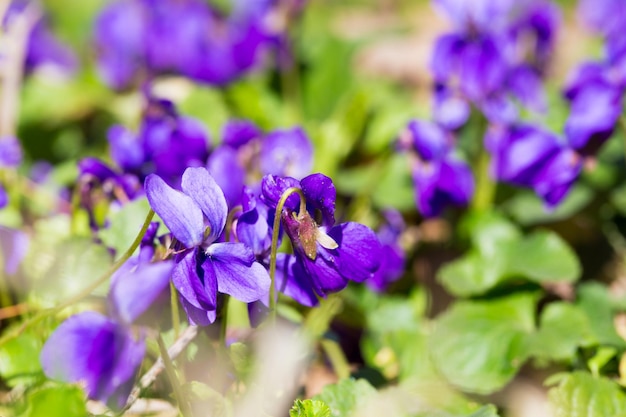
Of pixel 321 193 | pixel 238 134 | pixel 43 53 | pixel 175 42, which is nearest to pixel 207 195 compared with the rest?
pixel 321 193

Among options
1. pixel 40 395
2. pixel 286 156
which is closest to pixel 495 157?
pixel 286 156

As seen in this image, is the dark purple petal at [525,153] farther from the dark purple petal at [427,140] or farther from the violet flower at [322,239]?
the violet flower at [322,239]

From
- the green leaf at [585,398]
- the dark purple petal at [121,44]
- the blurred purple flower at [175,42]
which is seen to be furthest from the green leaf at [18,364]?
the dark purple petal at [121,44]

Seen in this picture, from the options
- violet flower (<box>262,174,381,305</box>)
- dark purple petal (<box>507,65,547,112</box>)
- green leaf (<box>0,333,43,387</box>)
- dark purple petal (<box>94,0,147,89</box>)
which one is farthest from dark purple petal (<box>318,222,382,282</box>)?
dark purple petal (<box>94,0,147,89</box>)

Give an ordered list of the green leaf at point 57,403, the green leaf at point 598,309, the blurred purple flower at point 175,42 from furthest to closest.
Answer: the blurred purple flower at point 175,42
the green leaf at point 598,309
the green leaf at point 57,403

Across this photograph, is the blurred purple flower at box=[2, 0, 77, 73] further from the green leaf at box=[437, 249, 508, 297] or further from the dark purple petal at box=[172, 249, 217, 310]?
the dark purple petal at box=[172, 249, 217, 310]

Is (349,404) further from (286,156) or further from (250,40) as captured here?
(250,40)
